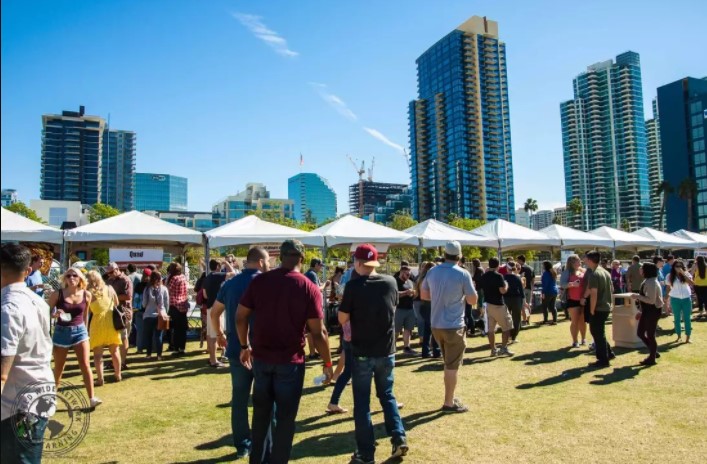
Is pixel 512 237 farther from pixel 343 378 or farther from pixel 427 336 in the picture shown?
pixel 343 378

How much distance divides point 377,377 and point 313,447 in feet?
3.46

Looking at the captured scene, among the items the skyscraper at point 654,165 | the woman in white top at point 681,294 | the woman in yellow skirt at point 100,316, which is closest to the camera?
the woman in yellow skirt at point 100,316

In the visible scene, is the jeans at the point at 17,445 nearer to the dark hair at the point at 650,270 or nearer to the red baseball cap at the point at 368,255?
the red baseball cap at the point at 368,255

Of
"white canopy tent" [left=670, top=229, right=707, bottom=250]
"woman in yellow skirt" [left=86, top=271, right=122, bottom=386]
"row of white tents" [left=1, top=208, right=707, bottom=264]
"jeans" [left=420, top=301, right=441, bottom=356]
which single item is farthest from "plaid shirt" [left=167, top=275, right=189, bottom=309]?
"white canopy tent" [left=670, top=229, right=707, bottom=250]

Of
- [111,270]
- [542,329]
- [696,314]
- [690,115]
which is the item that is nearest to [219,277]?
[111,270]

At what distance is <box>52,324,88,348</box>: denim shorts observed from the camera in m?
5.82

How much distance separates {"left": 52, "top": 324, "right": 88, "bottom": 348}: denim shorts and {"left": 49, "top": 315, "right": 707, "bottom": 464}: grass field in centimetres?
96

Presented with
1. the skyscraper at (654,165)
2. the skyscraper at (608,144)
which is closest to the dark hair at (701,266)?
the skyscraper at (608,144)

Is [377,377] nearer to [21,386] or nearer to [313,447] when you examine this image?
[313,447]

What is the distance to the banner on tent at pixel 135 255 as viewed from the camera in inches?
460

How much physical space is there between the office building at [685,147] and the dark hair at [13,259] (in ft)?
332

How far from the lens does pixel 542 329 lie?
12.7 meters

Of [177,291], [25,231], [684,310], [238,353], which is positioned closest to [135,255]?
[25,231]

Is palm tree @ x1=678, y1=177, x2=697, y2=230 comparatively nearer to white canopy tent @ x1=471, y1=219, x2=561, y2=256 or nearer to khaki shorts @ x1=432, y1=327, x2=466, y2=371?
white canopy tent @ x1=471, y1=219, x2=561, y2=256
